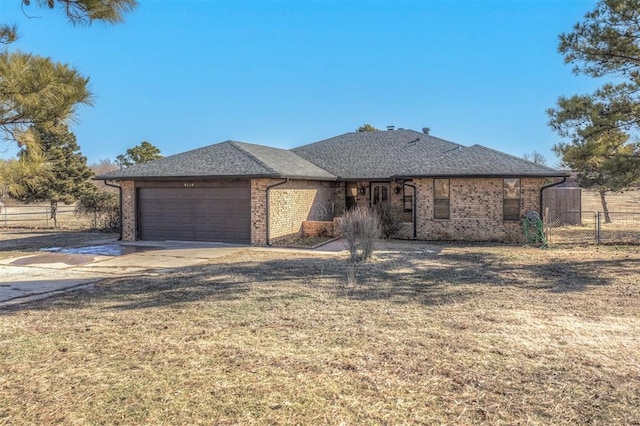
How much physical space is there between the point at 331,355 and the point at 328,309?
1.84 meters

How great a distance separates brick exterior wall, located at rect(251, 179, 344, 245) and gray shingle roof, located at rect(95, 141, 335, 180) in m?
0.52

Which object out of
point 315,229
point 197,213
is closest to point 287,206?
point 315,229

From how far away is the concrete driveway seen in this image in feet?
26.5

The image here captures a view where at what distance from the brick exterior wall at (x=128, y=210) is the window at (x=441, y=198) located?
1121 centimetres

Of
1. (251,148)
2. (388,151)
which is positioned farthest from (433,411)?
(388,151)

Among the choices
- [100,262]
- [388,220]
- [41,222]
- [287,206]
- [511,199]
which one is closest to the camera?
[100,262]

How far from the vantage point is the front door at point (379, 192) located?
717 inches

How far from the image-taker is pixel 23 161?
988 cm

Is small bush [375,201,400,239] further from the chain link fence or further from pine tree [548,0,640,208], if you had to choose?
pine tree [548,0,640,208]

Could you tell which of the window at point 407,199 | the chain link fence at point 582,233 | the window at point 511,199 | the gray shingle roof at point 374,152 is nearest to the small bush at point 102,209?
the gray shingle roof at point 374,152

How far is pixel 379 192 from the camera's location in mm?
18359

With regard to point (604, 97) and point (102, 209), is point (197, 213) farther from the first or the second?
point (604, 97)

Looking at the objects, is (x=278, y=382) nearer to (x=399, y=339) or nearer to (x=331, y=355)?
(x=331, y=355)

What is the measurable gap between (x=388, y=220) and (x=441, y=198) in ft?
7.05
